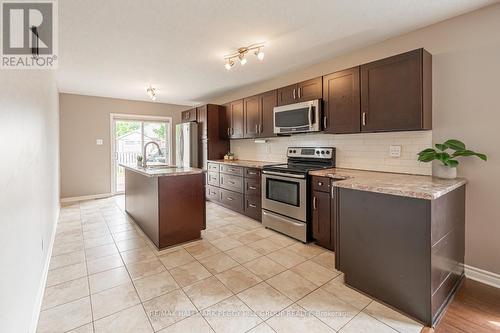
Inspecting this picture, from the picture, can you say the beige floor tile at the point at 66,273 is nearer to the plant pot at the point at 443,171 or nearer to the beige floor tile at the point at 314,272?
the beige floor tile at the point at 314,272

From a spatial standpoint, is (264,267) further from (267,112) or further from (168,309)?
(267,112)

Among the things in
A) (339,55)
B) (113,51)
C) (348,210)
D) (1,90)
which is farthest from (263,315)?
(113,51)

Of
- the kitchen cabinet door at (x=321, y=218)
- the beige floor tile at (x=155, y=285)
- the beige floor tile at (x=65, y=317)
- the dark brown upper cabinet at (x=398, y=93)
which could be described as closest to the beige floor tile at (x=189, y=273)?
the beige floor tile at (x=155, y=285)

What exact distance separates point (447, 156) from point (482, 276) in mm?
1135

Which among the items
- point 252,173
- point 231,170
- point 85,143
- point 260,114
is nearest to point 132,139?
point 85,143

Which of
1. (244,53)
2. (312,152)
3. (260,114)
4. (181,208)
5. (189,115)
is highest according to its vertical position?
(244,53)

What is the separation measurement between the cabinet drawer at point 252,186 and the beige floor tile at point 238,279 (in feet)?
5.15

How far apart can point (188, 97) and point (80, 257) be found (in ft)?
13.8

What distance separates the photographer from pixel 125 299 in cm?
194

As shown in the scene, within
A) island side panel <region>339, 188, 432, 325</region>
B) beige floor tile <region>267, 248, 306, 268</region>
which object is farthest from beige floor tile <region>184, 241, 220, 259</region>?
island side panel <region>339, 188, 432, 325</region>

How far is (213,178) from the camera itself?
5035 mm

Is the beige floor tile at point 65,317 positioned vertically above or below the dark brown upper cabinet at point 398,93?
below

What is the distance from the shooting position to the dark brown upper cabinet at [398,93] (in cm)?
232

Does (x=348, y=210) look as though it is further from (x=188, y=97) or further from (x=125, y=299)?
(x=188, y=97)
